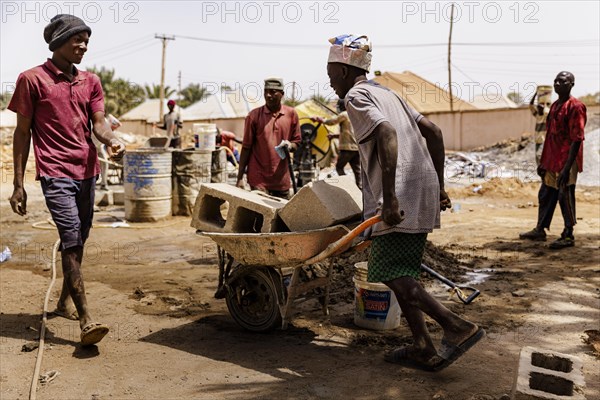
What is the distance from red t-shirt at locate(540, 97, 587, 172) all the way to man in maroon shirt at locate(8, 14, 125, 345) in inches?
205

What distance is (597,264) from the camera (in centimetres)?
652

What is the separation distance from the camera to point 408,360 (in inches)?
144

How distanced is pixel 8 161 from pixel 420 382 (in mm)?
22479

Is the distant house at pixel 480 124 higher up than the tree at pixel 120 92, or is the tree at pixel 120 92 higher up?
the tree at pixel 120 92

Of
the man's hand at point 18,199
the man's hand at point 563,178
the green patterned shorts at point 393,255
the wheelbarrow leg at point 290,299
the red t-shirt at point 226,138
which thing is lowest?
the wheelbarrow leg at point 290,299

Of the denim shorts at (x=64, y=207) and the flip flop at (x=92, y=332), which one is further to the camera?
the denim shorts at (x=64, y=207)

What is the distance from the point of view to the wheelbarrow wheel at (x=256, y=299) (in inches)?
166

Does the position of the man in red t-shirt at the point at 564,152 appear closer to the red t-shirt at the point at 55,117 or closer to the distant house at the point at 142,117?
the red t-shirt at the point at 55,117

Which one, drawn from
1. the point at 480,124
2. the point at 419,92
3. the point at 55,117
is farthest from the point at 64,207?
the point at 419,92

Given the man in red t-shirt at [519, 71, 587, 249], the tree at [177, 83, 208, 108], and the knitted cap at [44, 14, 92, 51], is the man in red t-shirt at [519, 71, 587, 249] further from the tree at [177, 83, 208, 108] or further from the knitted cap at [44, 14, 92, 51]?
the tree at [177, 83, 208, 108]

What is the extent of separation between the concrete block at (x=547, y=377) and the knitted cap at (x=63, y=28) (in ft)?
11.0

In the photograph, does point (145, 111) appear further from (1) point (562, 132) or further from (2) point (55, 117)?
(2) point (55, 117)

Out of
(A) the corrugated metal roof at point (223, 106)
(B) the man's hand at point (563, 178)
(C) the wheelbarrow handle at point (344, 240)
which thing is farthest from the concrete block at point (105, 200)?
(A) the corrugated metal roof at point (223, 106)

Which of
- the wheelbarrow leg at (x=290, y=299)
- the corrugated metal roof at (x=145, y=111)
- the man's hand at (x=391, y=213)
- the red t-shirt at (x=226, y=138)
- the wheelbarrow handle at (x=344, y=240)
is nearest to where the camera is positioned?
the man's hand at (x=391, y=213)
